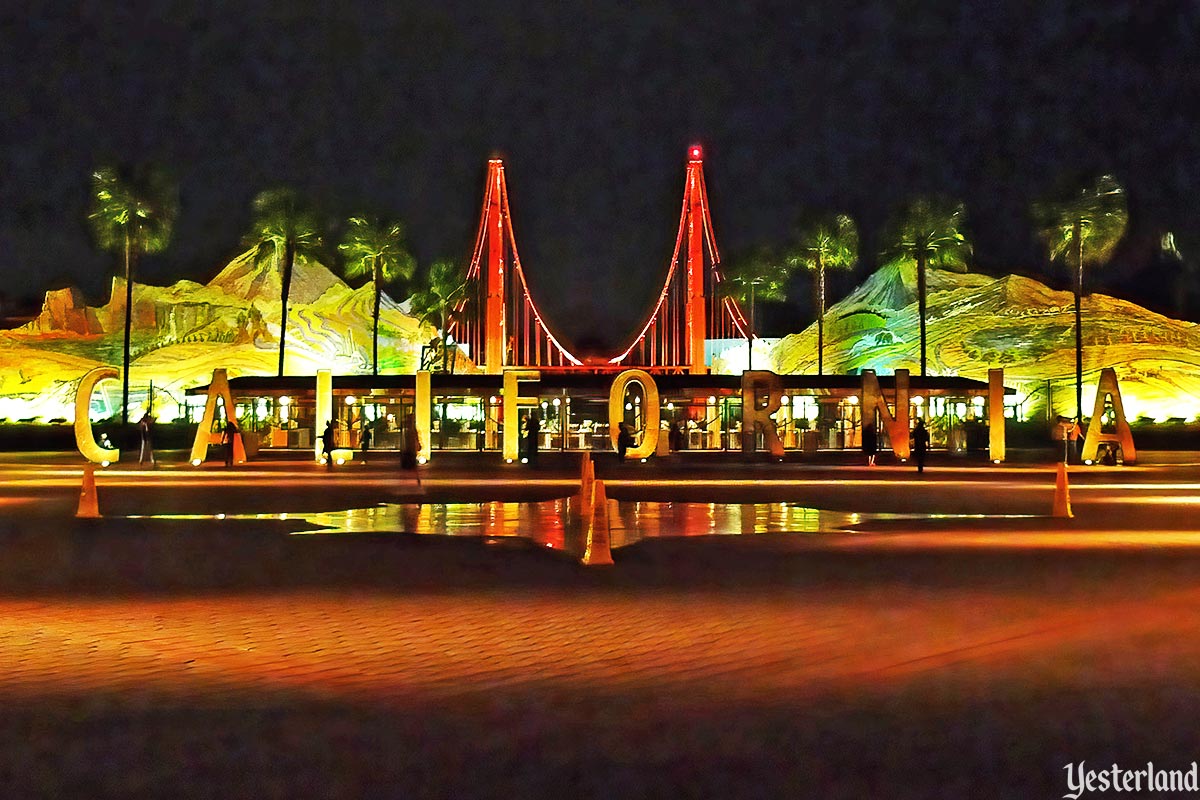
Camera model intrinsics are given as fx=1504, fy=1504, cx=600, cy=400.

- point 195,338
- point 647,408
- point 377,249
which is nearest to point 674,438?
point 647,408

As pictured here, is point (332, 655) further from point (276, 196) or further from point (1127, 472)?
point (276, 196)

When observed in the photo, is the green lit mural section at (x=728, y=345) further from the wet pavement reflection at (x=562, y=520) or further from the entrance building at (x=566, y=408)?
the wet pavement reflection at (x=562, y=520)

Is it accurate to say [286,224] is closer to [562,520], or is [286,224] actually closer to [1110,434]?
[1110,434]

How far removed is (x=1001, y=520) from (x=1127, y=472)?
2323cm

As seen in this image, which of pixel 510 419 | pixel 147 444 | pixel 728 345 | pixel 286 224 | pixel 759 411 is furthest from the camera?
pixel 728 345

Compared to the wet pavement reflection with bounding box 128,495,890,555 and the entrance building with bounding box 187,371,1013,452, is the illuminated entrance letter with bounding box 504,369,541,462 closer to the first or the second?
the entrance building with bounding box 187,371,1013,452

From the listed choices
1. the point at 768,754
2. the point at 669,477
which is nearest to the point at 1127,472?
the point at 669,477

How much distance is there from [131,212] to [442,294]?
3155 centimetres

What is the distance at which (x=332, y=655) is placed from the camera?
31.9 ft

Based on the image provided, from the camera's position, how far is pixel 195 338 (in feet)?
365

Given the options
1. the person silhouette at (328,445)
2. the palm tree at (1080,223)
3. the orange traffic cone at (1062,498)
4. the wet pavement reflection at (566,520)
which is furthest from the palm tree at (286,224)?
the orange traffic cone at (1062,498)

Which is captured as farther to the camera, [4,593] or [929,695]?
[4,593]

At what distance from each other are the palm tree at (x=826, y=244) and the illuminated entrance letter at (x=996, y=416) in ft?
137

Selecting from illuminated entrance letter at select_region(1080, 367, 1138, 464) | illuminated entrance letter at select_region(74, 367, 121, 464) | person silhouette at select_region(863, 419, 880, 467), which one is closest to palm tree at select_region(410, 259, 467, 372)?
person silhouette at select_region(863, 419, 880, 467)
